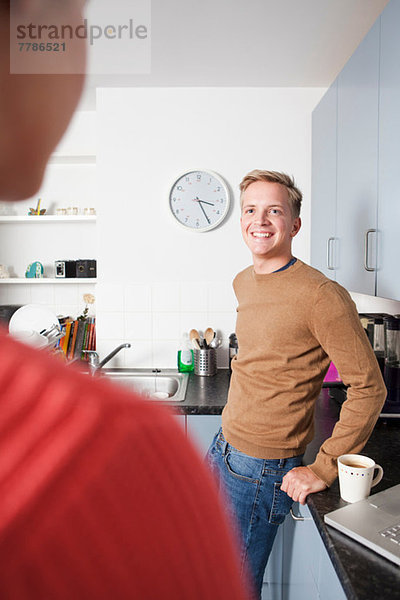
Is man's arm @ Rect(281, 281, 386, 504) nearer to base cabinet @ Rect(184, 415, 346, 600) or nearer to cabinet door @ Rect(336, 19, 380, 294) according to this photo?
base cabinet @ Rect(184, 415, 346, 600)

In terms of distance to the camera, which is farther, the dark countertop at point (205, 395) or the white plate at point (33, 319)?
the white plate at point (33, 319)

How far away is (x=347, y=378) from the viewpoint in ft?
4.23

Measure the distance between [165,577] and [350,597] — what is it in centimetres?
93

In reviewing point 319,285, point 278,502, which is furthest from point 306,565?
point 319,285

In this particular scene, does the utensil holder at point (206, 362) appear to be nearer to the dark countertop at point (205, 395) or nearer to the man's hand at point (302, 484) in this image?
the dark countertop at point (205, 395)

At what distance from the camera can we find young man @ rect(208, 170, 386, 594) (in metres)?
1.28

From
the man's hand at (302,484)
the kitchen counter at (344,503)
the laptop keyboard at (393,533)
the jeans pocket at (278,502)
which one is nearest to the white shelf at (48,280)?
the kitchen counter at (344,503)

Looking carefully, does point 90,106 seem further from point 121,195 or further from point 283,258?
point 283,258

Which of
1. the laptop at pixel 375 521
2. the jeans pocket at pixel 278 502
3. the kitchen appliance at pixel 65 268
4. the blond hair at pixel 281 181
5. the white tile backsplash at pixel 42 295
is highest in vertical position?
the blond hair at pixel 281 181

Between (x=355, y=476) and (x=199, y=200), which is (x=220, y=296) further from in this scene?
(x=355, y=476)

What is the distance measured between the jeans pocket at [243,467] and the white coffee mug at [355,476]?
297 millimetres

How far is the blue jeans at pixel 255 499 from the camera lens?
145 cm

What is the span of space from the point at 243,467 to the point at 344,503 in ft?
1.15

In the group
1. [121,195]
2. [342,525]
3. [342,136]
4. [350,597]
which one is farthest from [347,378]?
[121,195]
